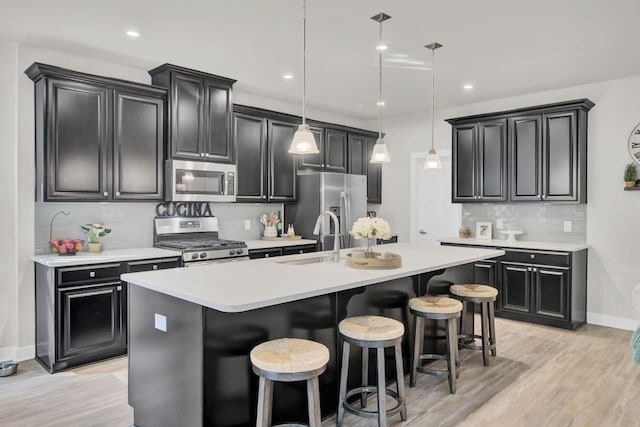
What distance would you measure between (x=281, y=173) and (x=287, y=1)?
9.20 ft

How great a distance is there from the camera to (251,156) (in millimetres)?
5270

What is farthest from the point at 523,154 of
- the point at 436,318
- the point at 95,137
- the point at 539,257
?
the point at 95,137

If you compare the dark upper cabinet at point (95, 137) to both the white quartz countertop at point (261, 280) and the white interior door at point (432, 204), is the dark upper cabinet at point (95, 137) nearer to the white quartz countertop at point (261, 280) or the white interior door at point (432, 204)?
the white quartz countertop at point (261, 280)

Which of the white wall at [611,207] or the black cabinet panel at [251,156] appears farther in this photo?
the black cabinet panel at [251,156]

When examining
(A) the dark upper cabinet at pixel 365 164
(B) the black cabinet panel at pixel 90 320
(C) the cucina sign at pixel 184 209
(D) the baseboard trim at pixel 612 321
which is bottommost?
(D) the baseboard trim at pixel 612 321

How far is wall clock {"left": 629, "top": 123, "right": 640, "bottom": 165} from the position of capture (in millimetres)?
4680

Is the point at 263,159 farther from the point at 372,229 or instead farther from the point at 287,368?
the point at 287,368

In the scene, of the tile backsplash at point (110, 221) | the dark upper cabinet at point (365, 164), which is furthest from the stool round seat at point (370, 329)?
the dark upper cabinet at point (365, 164)

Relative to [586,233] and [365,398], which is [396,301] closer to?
[365,398]

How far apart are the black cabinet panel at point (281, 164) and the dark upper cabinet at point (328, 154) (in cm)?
25

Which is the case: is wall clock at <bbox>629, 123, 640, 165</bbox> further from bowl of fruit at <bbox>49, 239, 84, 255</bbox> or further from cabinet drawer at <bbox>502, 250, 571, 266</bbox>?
bowl of fruit at <bbox>49, 239, 84, 255</bbox>

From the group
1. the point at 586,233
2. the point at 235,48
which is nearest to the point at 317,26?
the point at 235,48

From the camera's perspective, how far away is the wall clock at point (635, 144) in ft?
15.4

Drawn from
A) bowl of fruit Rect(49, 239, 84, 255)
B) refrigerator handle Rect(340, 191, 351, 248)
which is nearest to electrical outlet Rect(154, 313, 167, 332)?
bowl of fruit Rect(49, 239, 84, 255)
